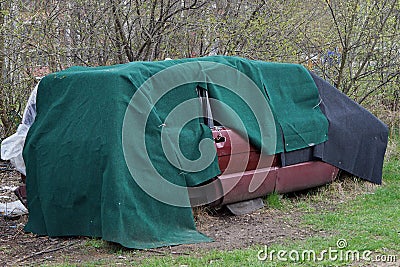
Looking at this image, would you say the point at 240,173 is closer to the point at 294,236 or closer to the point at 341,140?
the point at 294,236

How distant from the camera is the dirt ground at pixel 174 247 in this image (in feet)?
22.5

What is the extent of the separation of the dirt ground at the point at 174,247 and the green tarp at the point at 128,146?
0.17 metres

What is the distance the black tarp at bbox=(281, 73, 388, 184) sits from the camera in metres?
9.68

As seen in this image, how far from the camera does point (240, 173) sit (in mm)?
8445

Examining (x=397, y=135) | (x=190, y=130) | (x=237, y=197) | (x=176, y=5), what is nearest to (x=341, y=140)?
(x=237, y=197)

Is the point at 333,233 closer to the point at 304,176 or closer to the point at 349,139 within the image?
the point at 304,176

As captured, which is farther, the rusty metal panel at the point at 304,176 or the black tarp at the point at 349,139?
the black tarp at the point at 349,139

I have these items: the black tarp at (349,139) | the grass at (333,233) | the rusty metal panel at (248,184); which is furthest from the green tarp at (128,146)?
the black tarp at (349,139)

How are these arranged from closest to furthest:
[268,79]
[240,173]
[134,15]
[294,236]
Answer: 1. [294,236]
2. [240,173]
3. [268,79]
4. [134,15]

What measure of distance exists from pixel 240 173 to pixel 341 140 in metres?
2.15

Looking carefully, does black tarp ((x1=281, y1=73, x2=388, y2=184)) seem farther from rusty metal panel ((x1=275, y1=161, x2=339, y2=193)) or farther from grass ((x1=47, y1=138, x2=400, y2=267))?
grass ((x1=47, y1=138, x2=400, y2=267))

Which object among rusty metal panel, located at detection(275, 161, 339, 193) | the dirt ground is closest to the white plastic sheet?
the dirt ground

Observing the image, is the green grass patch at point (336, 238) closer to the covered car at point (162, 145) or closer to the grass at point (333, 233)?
the grass at point (333, 233)

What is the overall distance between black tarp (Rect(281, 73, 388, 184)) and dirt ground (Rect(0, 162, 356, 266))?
4.34 feet
